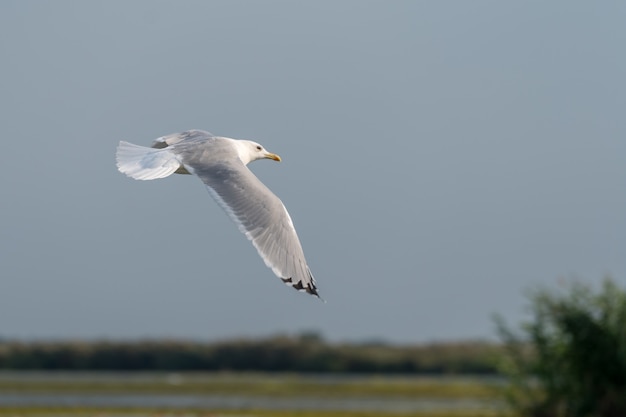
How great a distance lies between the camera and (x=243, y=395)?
1344 inches

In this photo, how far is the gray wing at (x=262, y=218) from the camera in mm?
8805

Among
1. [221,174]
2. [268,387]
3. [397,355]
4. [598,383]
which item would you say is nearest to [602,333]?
[598,383]

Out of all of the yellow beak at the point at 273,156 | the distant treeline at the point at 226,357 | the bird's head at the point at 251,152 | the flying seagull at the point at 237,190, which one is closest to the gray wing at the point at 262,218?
the flying seagull at the point at 237,190

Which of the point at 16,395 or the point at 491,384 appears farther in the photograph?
the point at 16,395

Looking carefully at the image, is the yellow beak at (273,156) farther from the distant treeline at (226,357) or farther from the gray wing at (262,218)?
the distant treeline at (226,357)

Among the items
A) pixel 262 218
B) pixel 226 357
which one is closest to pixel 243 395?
pixel 226 357

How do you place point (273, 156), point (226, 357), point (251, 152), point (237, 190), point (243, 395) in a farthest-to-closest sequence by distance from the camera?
point (226, 357) < point (243, 395) < point (273, 156) < point (251, 152) < point (237, 190)

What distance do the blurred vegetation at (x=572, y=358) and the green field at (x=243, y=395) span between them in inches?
29.5

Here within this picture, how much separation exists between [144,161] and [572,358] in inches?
459

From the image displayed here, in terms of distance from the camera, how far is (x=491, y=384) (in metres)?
20.4

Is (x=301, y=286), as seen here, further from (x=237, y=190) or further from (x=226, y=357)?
(x=226, y=357)

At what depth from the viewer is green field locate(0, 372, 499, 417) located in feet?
83.5

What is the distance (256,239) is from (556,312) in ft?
38.1

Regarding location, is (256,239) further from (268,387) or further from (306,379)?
(306,379)
